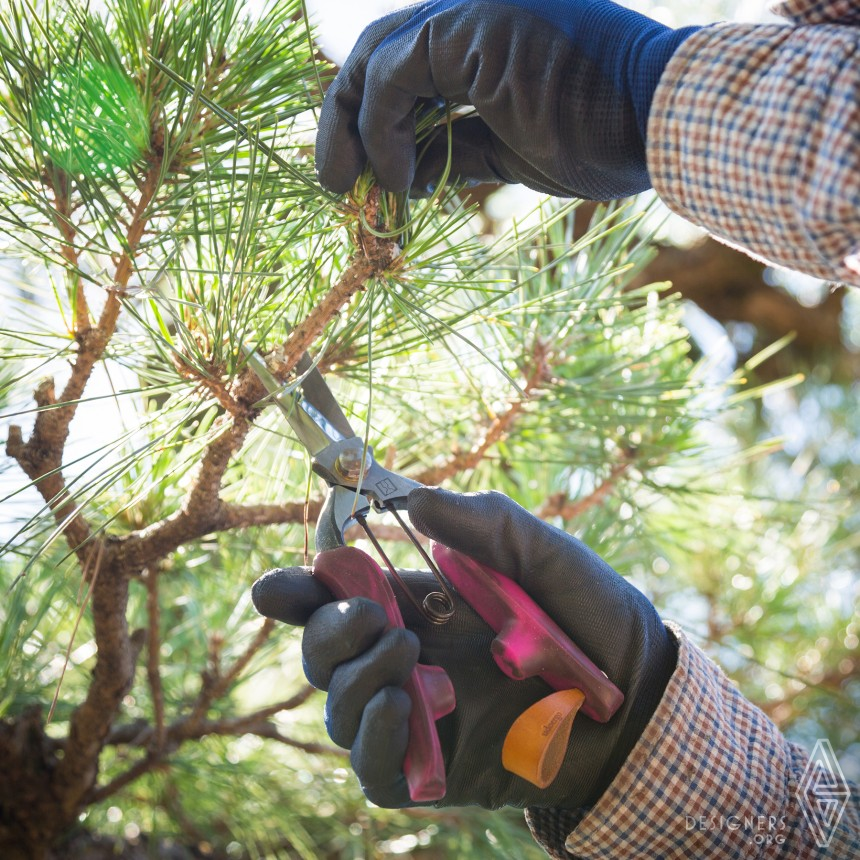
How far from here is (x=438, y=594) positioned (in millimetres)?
416

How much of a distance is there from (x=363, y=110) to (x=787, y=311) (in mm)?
1276

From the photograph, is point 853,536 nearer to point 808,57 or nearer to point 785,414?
point 785,414

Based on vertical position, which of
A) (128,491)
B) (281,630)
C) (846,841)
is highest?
(128,491)

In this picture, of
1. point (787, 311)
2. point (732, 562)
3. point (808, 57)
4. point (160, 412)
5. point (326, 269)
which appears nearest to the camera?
point (808, 57)

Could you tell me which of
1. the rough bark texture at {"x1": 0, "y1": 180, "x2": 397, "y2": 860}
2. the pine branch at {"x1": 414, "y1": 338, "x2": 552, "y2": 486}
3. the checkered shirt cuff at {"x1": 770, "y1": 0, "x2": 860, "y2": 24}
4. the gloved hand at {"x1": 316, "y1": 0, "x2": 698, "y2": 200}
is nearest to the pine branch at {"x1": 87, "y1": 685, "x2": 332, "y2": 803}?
the rough bark texture at {"x1": 0, "y1": 180, "x2": 397, "y2": 860}

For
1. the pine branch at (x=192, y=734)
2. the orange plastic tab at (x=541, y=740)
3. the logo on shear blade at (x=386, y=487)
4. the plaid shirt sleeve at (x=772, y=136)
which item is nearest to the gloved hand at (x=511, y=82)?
the plaid shirt sleeve at (x=772, y=136)

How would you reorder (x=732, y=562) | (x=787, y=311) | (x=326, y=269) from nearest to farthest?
(x=326, y=269)
(x=732, y=562)
(x=787, y=311)

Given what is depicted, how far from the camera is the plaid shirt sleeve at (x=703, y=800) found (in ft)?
1.38

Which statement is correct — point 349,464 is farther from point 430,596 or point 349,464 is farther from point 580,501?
point 580,501

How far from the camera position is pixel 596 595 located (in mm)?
421

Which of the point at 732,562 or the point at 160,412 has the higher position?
the point at 160,412

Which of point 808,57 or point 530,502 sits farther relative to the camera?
point 530,502

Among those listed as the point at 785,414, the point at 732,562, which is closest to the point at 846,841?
the point at 732,562

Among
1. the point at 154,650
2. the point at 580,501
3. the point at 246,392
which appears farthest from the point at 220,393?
the point at 580,501
